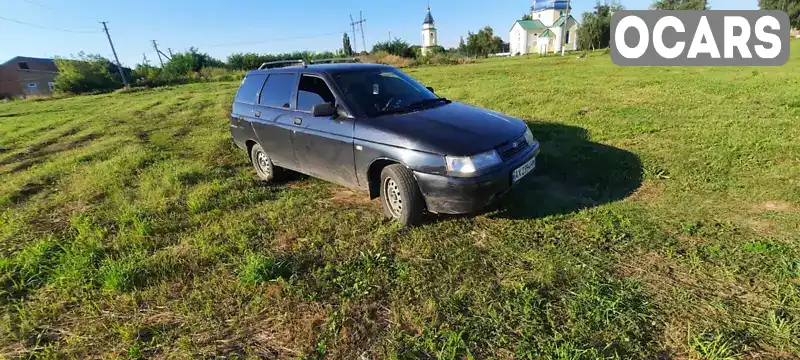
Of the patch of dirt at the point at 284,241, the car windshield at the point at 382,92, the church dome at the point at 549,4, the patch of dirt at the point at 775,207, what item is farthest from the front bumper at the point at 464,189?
the church dome at the point at 549,4

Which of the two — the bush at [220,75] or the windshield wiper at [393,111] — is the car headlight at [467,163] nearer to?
the windshield wiper at [393,111]

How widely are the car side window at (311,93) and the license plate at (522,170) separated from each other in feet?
6.41

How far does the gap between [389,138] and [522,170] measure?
126 cm

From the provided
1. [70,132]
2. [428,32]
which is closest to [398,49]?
[428,32]

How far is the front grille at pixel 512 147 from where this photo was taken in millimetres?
3320

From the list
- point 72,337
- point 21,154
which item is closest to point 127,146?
point 21,154

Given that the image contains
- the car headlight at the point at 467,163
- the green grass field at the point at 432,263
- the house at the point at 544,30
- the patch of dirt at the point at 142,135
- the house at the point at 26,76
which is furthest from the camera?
the house at the point at 544,30

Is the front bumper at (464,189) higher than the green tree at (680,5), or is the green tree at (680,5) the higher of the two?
the green tree at (680,5)

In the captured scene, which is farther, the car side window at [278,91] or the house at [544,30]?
the house at [544,30]

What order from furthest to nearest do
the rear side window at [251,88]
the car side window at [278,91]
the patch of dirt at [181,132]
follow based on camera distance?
the patch of dirt at [181,132] → the rear side window at [251,88] → the car side window at [278,91]

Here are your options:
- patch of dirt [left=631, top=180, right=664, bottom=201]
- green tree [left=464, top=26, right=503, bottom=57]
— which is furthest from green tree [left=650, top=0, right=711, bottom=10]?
patch of dirt [left=631, top=180, right=664, bottom=201]

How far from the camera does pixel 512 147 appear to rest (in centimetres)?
343

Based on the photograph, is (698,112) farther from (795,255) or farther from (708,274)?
(708,274)

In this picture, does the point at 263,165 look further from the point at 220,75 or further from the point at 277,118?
the point at 220,75
